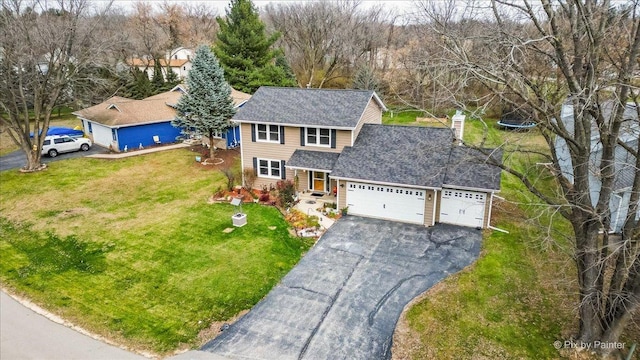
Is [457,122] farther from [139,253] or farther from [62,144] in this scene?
[62,144]

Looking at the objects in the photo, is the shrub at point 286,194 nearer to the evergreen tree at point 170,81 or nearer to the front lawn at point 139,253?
the front lawn at point 139,253

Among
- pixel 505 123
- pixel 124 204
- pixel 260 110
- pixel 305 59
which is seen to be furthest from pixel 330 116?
pixel 305 59

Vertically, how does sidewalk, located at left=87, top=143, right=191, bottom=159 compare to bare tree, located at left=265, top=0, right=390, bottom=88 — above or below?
below

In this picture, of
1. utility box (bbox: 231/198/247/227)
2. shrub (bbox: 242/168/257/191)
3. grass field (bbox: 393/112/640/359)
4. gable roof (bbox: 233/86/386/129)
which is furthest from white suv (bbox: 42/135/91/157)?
grass field (bbox: 393/112/640/359)

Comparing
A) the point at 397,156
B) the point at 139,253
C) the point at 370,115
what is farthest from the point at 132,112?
the point at 397,156

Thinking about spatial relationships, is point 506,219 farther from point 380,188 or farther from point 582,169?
point 582,169

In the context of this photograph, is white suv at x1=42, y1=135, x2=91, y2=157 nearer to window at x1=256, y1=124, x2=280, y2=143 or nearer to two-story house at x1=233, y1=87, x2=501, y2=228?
two-story house at x1=233, y1=87, x2=501, y2=228

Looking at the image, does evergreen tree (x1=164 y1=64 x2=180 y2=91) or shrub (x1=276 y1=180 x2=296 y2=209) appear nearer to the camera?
shrub (x1=276 y1=180 x2=296 y2=209)
